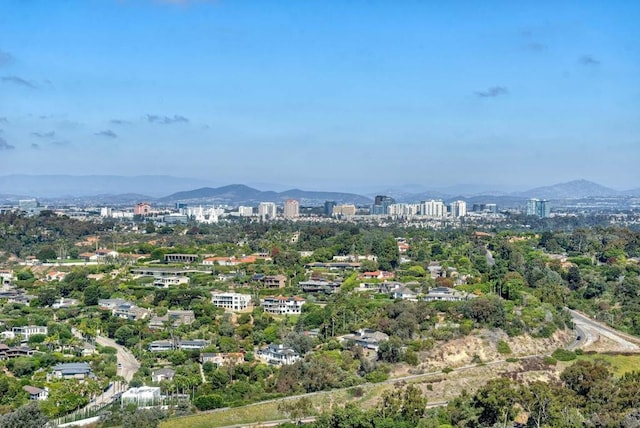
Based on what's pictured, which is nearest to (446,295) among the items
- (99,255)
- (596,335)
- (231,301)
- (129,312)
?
(596,335)

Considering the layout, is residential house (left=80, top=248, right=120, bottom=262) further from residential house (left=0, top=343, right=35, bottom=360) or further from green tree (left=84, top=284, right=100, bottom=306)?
residential house (left=0, top=343, right=35, bottom=360)

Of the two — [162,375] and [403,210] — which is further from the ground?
[403,210]

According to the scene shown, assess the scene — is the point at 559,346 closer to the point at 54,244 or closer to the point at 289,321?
the point at 289,321

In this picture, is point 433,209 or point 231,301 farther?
point 433,209

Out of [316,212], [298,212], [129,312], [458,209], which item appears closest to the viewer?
[129,312]

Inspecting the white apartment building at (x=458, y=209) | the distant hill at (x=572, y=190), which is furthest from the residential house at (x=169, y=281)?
the distant hill at (x=572, y=190)

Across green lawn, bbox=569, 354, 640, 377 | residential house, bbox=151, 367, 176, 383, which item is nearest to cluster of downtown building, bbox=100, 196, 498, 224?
residential house, bbox=151, 367, 176, 383

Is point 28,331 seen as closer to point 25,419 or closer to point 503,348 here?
point 25,419
